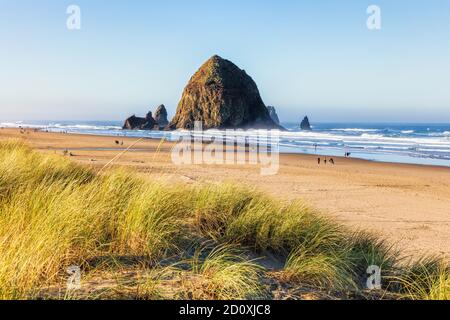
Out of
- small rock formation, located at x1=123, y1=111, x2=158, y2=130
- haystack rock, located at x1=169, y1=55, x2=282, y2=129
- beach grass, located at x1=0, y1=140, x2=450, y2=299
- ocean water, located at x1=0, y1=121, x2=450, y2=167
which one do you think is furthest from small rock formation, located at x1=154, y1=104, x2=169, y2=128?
beach grass, located at x1=0, y1=140, x2=450, y2=299

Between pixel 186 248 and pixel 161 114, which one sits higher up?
pixel 161 114

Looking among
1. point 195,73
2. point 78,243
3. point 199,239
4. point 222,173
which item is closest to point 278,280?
point 199,239

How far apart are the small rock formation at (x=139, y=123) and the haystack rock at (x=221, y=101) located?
472cm

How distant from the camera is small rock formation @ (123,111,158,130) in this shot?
84.3 m

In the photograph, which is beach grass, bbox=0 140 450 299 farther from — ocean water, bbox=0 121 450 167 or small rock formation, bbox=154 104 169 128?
small rock formation, bbox=154 104 169 128

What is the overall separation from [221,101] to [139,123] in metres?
18.2

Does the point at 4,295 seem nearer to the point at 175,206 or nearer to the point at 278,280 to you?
the point at 278,280

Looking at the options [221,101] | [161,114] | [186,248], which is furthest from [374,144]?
[161,114]

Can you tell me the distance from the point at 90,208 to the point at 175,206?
121 cm

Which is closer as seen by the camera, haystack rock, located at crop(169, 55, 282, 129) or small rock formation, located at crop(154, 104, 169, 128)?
haystack rock, located at crop(169, 55, 282, 129)

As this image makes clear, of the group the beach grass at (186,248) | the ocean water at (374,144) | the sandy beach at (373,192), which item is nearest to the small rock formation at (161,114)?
the ocean water at (374,144)

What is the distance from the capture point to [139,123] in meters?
85.8

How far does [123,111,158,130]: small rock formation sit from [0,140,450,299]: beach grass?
80.1m

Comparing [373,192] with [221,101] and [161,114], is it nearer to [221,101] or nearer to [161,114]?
[221,101]
